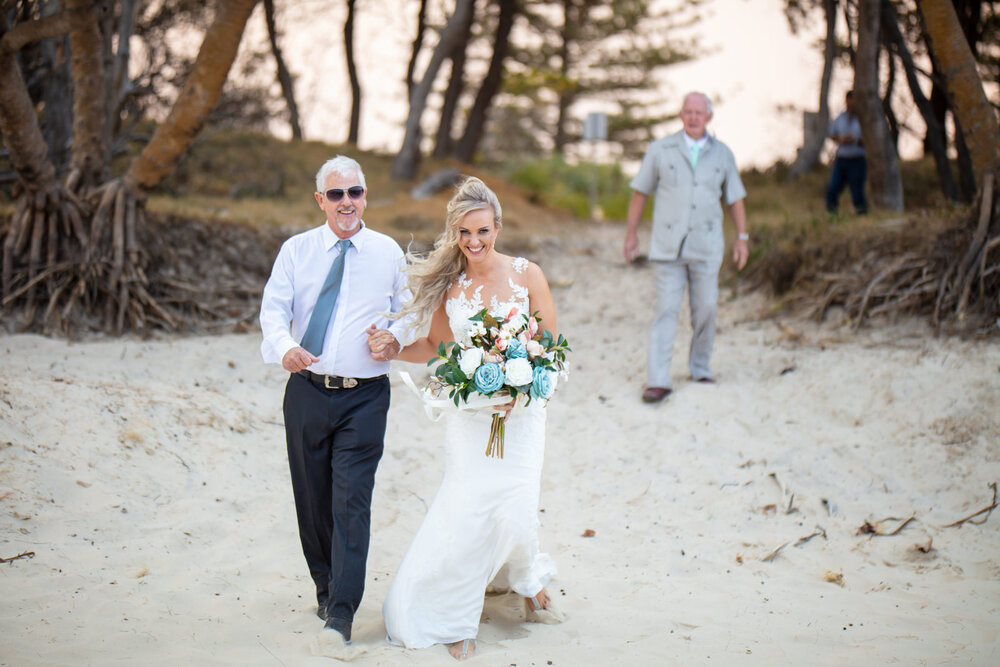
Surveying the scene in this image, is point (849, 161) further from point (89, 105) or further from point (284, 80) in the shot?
point (284, 80)

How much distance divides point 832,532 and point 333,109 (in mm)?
21471

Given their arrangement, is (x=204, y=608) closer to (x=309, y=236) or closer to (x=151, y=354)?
(x=309, y=236)

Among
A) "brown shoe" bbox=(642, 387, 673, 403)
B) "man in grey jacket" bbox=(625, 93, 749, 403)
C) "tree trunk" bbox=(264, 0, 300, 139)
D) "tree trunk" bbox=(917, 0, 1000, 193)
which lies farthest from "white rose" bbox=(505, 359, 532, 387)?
"tree trunk" bbox=(264, 0, 300, 139)

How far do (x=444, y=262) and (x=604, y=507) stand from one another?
2787mm

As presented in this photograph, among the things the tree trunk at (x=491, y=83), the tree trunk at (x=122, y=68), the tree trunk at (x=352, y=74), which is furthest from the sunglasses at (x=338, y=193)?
the tree trunk at (x=352, y=74)

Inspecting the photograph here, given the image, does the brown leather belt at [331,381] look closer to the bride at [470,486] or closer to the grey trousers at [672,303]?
the bride at [470,486]

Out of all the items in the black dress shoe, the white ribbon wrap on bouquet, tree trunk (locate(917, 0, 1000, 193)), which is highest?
tree trunk (locate(917, 0, 1000, 193))

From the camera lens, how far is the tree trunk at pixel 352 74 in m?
20.2

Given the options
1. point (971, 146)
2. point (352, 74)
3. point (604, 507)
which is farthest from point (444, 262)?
point (352, 74)

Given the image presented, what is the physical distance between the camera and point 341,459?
4246 millimetres

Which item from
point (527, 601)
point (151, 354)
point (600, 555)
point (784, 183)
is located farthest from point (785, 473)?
point (784, 183)

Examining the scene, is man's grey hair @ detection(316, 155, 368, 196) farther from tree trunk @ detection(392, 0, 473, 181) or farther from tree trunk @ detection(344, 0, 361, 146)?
tree trunk @ detection(344, 0, 361, 146)

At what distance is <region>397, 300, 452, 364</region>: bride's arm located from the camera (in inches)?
180

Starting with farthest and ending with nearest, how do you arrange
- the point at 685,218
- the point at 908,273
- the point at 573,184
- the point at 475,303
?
the point at 573,184 < the point at 908,273 < the point at 685,218 < the point at 475,303
